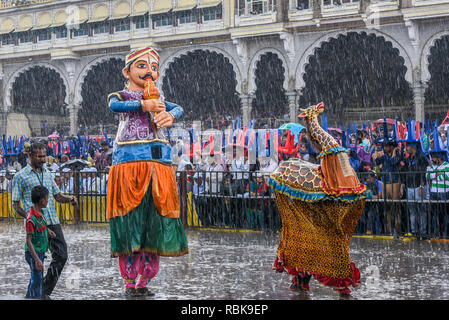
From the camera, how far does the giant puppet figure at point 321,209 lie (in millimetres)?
5305

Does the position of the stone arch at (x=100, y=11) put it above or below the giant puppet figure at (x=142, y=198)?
above

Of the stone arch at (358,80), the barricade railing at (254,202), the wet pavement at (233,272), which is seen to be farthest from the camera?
the stone arch at (358,80)

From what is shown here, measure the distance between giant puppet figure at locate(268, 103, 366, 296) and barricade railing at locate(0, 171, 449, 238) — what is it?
4.25m

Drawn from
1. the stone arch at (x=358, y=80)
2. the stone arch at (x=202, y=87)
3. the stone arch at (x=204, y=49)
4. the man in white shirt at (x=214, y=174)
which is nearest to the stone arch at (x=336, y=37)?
the stone arch at (x=358, y=80)

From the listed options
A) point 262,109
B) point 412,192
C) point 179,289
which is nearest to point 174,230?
point 179,289

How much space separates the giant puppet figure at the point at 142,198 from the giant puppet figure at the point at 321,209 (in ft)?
3.42

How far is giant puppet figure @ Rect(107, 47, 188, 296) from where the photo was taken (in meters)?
5.80

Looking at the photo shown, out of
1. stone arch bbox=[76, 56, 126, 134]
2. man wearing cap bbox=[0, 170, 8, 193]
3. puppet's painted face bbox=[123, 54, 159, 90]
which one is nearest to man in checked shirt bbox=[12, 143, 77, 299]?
puppet's painted face bbox=[123, 54, 159, 90]

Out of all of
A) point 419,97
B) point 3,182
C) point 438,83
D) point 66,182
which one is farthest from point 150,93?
point 438,83

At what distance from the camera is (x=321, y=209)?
17.7 feet

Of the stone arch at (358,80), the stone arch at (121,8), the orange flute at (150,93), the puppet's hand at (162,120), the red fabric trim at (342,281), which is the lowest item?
the red fabric trim at (342,281)

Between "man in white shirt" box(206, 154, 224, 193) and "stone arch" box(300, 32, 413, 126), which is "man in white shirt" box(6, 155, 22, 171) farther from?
"stone arch" box(300, 32, 413, 126)

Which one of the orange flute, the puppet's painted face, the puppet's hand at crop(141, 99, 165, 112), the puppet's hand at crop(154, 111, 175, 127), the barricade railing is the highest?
the puppet's painted face

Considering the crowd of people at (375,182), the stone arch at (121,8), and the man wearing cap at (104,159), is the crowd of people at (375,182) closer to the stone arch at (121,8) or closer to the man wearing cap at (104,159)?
the man wearing cap at (104,159)
